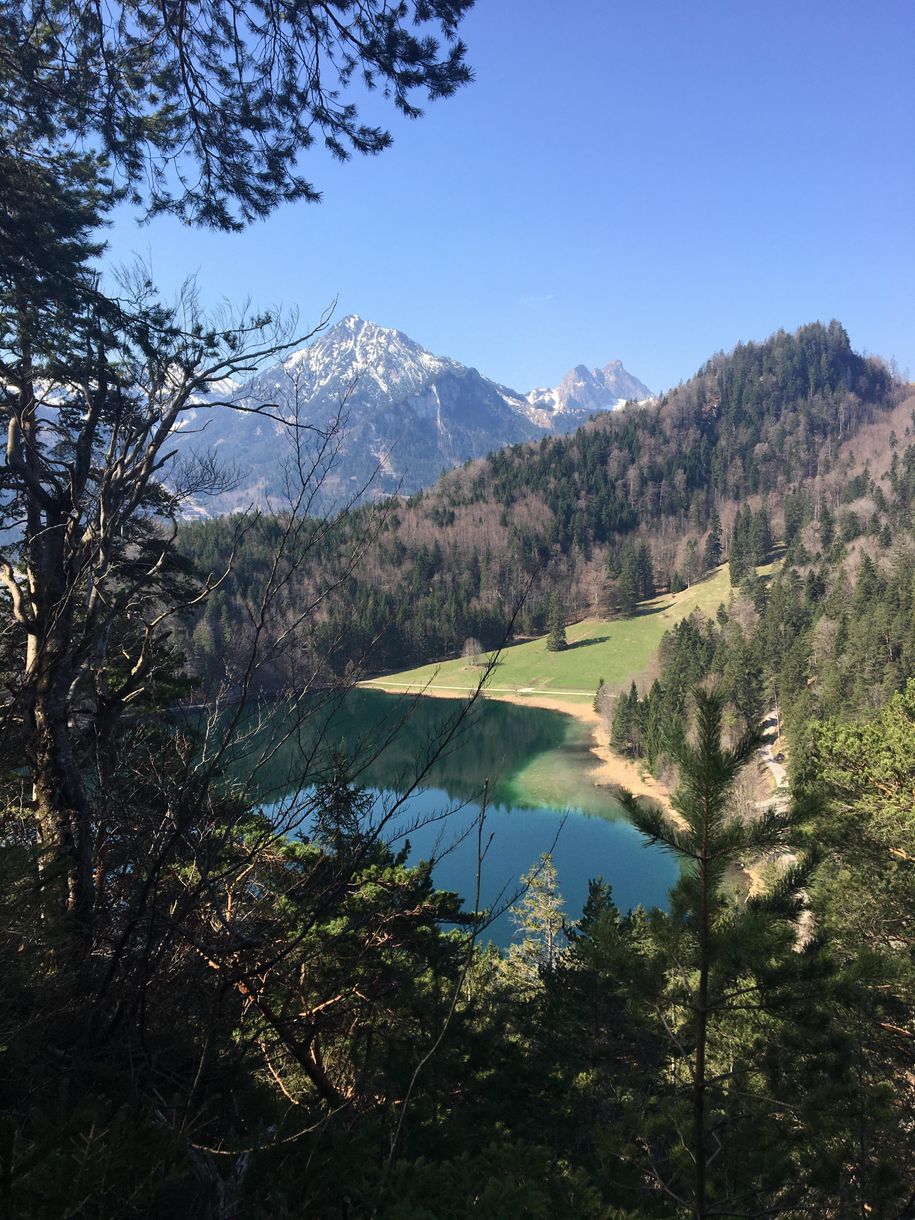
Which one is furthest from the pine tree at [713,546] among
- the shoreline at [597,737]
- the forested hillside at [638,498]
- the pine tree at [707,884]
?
the pine tree at [707,884]

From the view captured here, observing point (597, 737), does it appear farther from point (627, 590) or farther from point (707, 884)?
point (707, 884)

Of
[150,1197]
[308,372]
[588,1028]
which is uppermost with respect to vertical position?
[308,372]

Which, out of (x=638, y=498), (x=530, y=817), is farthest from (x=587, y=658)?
(x=638, y=498)

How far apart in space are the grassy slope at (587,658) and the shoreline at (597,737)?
2.61 feet

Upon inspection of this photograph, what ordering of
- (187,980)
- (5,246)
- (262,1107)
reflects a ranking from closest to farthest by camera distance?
(187,980)
(262,1107)
(5,246)

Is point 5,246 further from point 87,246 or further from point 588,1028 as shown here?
point 588,1028

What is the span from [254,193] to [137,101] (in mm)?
889

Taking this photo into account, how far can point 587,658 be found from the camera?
70.5 m

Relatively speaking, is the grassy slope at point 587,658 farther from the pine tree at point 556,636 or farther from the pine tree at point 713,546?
the pine tree at point 713,546

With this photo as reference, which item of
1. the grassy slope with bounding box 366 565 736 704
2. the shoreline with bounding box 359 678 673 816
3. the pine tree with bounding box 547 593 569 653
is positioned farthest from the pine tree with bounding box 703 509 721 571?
the shoreline with bounding box 359 678 673 816

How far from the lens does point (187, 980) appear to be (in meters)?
3.31

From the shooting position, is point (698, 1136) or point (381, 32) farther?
point (381, 32)

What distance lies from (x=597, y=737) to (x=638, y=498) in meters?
79.9

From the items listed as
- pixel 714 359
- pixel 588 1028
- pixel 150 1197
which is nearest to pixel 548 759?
pixel 588 1028
